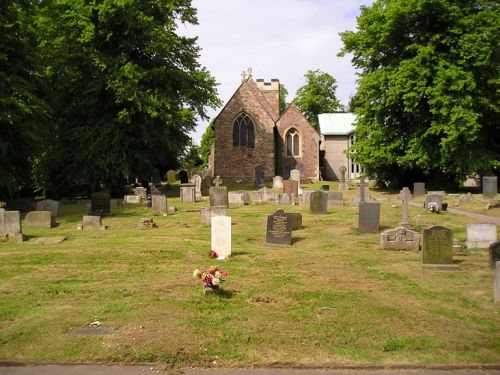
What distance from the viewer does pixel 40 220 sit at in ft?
59.3

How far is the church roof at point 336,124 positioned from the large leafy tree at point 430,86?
714 inches

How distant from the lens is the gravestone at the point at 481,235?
1330 cm

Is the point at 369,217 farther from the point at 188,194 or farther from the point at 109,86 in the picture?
the point at 109,86

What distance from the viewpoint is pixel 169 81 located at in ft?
101

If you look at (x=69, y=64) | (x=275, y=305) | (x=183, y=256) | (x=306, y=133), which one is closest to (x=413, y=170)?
(x=306, y=133)

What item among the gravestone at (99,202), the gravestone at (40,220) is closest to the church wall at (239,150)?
the gravestone at (99,202)

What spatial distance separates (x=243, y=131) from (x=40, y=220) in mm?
31865

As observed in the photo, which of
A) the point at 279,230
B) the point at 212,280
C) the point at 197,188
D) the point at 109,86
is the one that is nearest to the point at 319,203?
the point at 279,230

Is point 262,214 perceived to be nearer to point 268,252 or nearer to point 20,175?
point 268,252

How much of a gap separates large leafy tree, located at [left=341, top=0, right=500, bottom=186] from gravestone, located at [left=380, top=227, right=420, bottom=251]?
1723 centimetres

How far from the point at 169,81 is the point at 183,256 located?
806 inches

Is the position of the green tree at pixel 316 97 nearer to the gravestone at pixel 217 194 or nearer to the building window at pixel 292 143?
the building window at pixel 292 143

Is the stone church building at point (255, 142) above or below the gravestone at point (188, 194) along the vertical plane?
above

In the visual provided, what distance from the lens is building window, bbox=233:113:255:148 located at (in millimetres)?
48188
